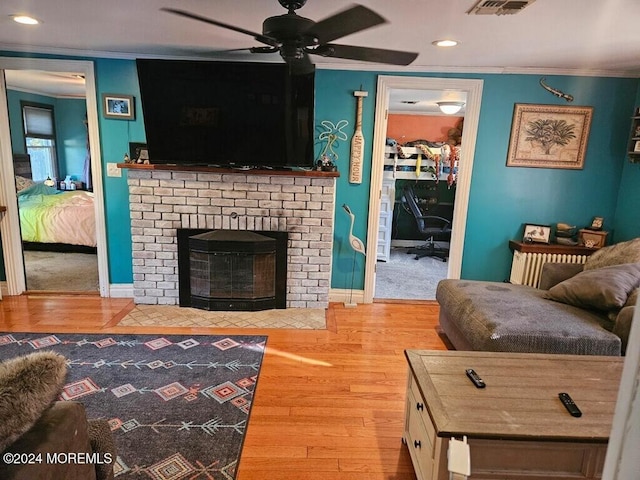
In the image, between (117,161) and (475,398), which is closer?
(475,398)

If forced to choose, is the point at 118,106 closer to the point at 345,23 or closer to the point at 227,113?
the point at 227,113

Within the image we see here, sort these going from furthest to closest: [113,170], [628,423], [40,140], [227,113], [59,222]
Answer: [40,140] → [59,222] → [113,170] → [227,113] → [628,423]

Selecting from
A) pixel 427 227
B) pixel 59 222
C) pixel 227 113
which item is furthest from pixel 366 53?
pixel 59 222

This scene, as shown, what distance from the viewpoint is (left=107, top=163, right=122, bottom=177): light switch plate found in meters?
3.72

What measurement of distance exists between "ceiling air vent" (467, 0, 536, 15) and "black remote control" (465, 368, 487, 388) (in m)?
1.80

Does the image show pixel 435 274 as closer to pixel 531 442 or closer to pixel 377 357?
pixel 377 357

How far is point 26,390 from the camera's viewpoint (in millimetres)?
1012

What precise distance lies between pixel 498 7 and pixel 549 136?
6.34 feet

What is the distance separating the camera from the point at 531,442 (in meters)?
1.45

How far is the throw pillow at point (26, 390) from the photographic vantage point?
95cm

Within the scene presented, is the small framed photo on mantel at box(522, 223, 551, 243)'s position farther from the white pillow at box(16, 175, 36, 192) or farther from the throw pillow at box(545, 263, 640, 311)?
the white pillow at box(16, 175, 36, 192)

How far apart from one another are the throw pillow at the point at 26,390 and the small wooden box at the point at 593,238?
401cm

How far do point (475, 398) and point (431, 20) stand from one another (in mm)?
2048

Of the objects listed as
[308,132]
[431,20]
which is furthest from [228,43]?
[431,20]
